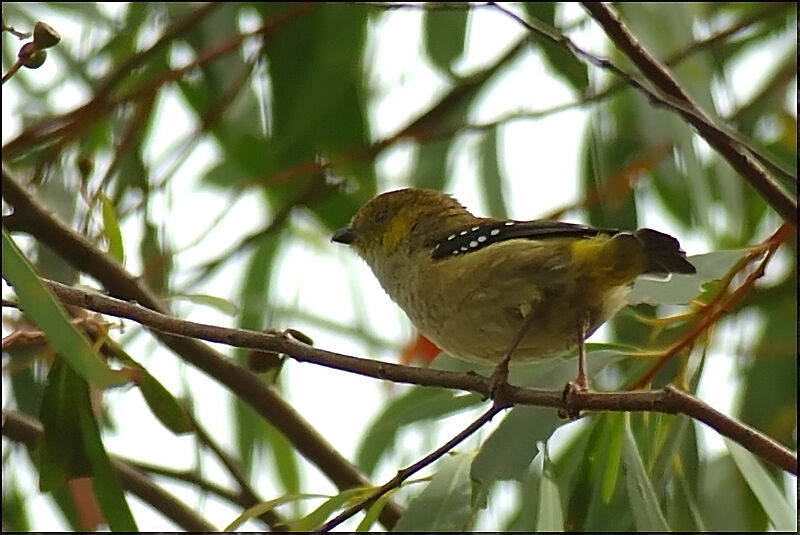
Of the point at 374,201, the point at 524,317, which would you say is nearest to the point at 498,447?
the point at 524,317

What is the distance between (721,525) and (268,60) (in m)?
1.76

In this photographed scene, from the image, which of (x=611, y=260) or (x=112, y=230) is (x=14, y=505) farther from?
(x=611, y=260)

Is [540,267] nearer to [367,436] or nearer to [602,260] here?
[602,260]

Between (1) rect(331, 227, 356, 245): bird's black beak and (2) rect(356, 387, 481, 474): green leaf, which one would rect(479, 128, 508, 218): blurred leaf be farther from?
(2) rect(356, 387, 481, 474): green leaf

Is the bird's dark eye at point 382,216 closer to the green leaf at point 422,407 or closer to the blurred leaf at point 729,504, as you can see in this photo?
the green leaf at point 422,407

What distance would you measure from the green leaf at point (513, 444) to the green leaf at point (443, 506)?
0.14 metres

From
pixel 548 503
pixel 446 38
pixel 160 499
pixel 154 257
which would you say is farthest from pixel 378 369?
pixel 446 38

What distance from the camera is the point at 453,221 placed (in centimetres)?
315

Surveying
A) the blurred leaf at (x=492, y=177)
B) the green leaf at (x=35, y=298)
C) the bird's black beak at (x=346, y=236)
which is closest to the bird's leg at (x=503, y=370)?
the green leaf at (x=35, y=298)

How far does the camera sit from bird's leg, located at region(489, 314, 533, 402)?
217 centimetres

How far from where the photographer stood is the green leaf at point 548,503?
8.49ft

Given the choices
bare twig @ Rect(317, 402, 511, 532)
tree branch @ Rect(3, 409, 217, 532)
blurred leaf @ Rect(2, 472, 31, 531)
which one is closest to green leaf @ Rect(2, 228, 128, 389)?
bare twig @ Rect(317, 402, 511, 532)

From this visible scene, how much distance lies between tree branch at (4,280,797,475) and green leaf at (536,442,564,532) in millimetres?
562

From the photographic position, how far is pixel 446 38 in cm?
349
